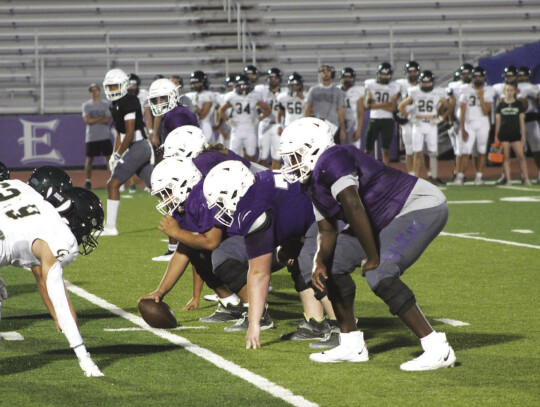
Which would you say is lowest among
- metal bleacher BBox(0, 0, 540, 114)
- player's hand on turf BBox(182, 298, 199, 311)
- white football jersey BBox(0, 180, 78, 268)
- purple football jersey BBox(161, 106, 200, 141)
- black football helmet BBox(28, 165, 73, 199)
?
player's hand on turf BBox(182, 298, 199, 311)

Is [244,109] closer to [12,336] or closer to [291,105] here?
[291,105]

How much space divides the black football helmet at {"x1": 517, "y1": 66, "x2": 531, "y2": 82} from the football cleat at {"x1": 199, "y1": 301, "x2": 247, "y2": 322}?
1198 cm

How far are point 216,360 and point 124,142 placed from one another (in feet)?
18.4

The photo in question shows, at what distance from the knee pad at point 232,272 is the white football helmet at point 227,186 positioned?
21.3 inches

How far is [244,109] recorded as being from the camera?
17.2 metres

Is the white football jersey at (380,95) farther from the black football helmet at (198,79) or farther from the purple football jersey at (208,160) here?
the purple football jersey at (208,160)

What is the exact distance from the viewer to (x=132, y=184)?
17359 mm

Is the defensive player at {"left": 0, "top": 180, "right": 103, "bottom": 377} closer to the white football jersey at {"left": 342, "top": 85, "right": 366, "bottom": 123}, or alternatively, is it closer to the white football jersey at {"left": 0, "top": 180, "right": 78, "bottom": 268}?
the white football jersey at {"left": 0, "top": 180, "right": 78, "bottom": 268}

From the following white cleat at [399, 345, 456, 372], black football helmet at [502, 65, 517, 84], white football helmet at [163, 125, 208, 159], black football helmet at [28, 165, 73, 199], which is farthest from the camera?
black football helmet at [502, 65, 517, 84]

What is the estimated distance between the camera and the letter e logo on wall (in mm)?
19188

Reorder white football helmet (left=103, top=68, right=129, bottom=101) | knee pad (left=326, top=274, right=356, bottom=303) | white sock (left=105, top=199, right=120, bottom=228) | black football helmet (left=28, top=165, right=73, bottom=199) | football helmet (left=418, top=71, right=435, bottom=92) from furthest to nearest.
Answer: football helmet (left=418, top=71, right=435, bottom=92)
white sock (left=105, top=199, right=120, bottom=228)
white football helmet (left=103, top=68, right=129, bottom=101)
black football helmet (left=28, top=165, right=73, bottom=199)
knee pad (left=326, top=274, right=356, bottom=303)

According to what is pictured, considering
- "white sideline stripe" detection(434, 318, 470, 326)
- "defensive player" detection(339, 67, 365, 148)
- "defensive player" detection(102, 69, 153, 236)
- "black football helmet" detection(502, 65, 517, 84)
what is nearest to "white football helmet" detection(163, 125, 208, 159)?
"white sideline stripe" detection(434, 318, 470, 326)

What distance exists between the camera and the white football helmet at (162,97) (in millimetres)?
9141

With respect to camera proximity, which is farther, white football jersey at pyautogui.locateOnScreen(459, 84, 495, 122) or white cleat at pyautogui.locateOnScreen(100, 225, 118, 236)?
white football jersey at pyautogui.locateOnScreen(459, 84, 495, 122)
